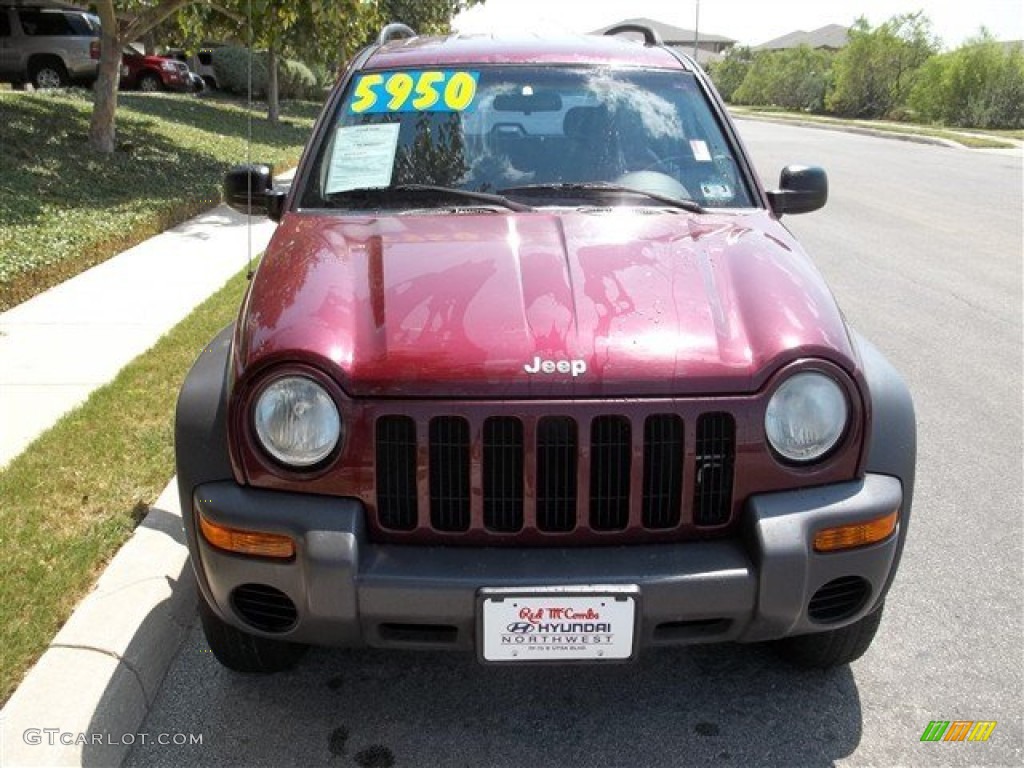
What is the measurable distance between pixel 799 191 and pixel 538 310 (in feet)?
5.75

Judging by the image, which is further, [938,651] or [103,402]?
[103,402]

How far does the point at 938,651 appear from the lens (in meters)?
3.22

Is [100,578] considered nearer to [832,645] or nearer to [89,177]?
[832,645]

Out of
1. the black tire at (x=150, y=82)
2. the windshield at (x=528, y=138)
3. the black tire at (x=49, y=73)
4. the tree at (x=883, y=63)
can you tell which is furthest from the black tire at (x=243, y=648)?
the tree at (x=883, y=63)

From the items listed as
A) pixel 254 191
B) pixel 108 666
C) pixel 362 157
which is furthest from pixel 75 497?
pixel 362 157

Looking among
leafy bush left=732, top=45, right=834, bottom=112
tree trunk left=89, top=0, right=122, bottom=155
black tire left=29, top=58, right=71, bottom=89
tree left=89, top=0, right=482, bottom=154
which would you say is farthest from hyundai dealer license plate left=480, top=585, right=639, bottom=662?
leafy bush left=732, top=45, right=834, bottom=112

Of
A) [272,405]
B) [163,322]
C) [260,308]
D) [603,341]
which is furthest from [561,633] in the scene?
[163,322]

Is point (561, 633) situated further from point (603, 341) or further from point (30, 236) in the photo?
point (30, 236)

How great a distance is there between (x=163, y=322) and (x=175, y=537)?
10.9 ft

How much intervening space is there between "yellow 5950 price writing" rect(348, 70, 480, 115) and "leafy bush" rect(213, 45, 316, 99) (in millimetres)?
25447

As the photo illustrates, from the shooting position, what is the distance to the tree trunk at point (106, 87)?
1274 centimetres

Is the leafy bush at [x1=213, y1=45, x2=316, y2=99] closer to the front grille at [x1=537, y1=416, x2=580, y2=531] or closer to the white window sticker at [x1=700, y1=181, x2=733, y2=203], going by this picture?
the white window sticker at [x1=700, y1=181, x2=733, y2=203]

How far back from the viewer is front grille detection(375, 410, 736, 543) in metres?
2.44

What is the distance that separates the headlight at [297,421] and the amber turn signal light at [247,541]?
7.4 inches
